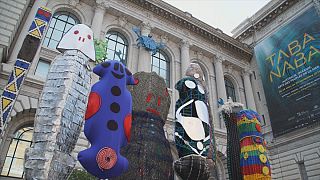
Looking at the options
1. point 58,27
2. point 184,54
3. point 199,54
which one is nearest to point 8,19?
point 58,27

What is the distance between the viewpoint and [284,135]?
1405 centimetres

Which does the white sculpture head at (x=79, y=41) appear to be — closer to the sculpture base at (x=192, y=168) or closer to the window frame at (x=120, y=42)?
the sculpture base at (x=192, y=168)

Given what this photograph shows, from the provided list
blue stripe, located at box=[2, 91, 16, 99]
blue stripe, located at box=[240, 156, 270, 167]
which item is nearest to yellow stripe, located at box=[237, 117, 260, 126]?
blue stripe, located at box=[240, 156, 270, 167]

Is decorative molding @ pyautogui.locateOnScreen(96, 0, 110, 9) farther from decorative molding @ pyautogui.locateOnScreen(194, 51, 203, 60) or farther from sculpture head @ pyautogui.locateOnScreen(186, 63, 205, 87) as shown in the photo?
sculpture head @ pyautogui.locateOnScreen(186, 63, 205, 87)

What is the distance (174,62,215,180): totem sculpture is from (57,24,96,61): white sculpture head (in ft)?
5.03

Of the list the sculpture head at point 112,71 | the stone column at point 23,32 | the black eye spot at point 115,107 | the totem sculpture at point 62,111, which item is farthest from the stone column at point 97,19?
the black eye spot at point 115,107

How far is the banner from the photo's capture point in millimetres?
12945

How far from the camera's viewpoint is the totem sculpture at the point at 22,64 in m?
3.78

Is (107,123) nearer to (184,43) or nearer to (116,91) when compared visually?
A: (116,91)

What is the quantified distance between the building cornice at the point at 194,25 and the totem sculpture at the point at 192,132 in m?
12.1

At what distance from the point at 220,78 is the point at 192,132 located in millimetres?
13439

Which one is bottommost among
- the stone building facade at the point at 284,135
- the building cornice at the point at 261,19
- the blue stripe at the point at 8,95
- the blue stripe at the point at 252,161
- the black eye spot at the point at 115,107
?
the blue stripe at the point at 252,161

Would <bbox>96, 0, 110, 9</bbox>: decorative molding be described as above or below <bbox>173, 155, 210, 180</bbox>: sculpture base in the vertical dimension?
above

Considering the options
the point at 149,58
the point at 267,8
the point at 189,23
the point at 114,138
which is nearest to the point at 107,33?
the point at 149,58
